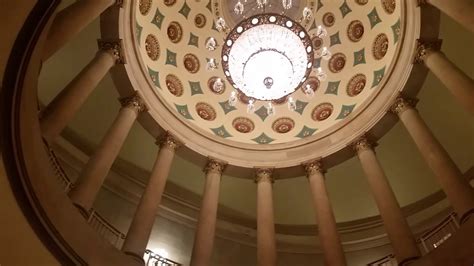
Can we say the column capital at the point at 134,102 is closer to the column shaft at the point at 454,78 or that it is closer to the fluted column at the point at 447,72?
the fluted column at the point at 447,72

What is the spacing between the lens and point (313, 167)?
1324cm

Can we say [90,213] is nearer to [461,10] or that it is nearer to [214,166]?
[214,166]

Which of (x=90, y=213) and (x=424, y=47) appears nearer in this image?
(x=90, y=213)

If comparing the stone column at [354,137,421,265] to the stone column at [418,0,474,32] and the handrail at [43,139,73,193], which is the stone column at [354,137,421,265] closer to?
the stone column at [418,0,474,32]

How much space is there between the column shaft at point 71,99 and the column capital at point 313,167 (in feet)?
19.9

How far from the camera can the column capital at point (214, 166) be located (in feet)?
43.4

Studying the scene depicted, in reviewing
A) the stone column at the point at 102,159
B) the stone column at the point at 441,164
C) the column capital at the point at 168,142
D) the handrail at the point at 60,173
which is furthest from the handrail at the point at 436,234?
the handrail at the point at 60,173

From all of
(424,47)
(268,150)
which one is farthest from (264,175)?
(424,47)

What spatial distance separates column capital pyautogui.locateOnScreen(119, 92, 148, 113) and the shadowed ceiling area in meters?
0.98

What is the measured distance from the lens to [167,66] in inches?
596

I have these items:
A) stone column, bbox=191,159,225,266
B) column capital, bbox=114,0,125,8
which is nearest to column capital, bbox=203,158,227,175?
stone column, bbox=191,159,225,266

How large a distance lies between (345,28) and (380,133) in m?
4.50

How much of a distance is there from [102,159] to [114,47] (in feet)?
10.0

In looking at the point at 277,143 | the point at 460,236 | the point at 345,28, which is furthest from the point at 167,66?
the point at 460,236
